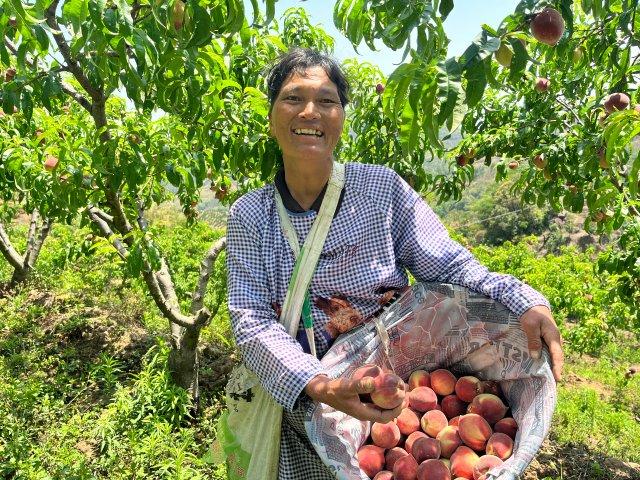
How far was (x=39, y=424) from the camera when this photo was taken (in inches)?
113

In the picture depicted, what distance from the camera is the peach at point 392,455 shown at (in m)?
1.19

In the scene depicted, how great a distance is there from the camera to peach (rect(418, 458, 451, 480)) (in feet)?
3.65

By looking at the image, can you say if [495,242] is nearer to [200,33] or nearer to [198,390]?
[198,390]

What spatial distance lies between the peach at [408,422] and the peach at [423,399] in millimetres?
23

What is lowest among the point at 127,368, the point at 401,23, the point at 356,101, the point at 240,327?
the point at 127,368

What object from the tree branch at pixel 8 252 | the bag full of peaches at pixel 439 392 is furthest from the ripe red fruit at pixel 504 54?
the tree branch at pixel 8 252

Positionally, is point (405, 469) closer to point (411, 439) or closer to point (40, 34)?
point (411, 439)

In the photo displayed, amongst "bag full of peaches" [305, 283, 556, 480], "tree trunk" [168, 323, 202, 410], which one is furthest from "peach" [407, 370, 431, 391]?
"tree trunk" [168, 323, 202, 410]

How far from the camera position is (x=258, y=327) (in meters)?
1.23

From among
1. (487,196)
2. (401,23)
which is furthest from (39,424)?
(487,196)

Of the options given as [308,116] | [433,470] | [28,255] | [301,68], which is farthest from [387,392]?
[28,255]

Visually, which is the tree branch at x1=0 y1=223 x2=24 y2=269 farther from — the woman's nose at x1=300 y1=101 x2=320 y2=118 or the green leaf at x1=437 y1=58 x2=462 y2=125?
the green leaf at x1=437 y1=58 x2=462 y2=125

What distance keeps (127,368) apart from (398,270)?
2.89 meters

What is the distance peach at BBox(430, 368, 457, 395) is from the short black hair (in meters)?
0.71
